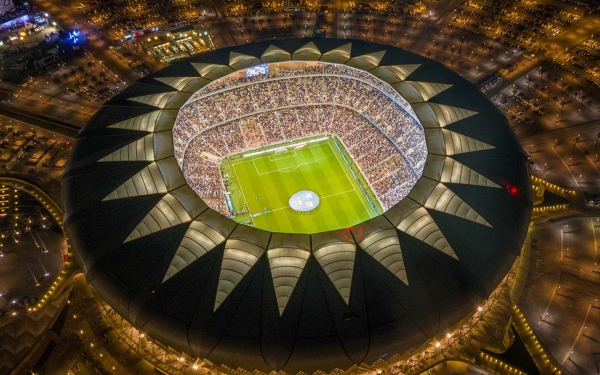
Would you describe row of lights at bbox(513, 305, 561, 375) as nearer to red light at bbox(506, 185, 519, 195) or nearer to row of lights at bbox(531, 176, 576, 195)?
red light at bbox(506, 185, 519, 195)

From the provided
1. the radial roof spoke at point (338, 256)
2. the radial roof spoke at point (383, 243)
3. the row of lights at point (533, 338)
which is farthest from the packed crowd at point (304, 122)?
the row of lights at point (533, 338)

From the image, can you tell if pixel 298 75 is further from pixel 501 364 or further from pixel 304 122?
pixel 501 364

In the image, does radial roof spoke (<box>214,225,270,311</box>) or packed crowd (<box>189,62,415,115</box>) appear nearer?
radial roof spoke (<box>214,225,270,311</box>)

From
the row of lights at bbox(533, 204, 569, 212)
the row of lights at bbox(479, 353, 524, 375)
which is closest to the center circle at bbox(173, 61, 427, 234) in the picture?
the row of lights at bbox(533, 204, 569, 212)

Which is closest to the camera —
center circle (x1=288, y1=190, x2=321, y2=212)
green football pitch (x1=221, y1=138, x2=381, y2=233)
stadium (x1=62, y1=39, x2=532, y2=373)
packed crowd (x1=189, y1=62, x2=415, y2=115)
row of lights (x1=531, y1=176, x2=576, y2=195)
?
stadium (x1=62, y1=39, x2=532, y2=373)

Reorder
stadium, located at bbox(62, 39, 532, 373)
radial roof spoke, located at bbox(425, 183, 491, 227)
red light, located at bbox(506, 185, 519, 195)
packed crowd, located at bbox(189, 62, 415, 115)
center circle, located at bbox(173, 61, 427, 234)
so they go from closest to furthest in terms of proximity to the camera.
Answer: stadium, located at bbox(62, 39, 532, 373) < radial roof spoke, located at bbox(425, 183, 491, 227) < red light, located at bbox(506, 185, 519, 195) < center circle, located at bbox(173, 61, 427, 234) < packed crowd, located at bbox(189, 62, 415, 115)

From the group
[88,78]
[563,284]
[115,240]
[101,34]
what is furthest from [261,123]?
[101,34]

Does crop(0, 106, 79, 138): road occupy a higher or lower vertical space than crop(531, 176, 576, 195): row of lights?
higher
